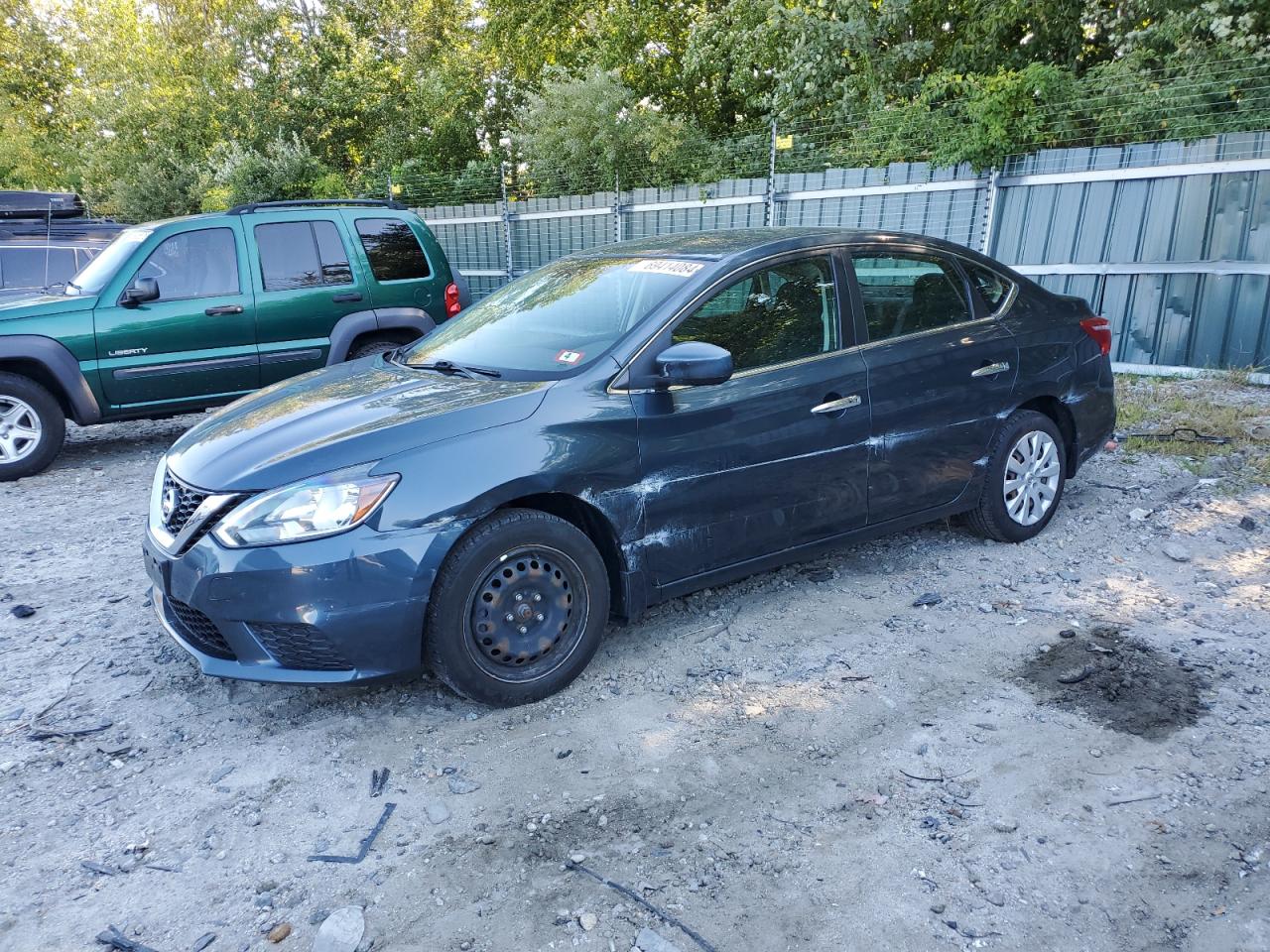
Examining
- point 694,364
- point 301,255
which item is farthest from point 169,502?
point 301,255

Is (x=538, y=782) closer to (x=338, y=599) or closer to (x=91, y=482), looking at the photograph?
(x=338, y=599)

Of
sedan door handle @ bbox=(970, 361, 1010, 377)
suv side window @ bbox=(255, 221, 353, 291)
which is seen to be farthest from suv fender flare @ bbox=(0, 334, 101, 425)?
sedan door handle @ bbox=(970, 361, 1010, 377)

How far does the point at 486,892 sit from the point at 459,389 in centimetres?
190

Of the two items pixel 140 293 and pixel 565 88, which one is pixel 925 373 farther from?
pixel 565 88

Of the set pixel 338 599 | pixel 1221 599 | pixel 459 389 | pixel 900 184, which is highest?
pixel 900 184

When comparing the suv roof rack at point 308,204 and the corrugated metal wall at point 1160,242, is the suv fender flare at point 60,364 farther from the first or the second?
the corrugated metal wall at point 1160,242

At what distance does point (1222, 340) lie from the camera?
8625 mm

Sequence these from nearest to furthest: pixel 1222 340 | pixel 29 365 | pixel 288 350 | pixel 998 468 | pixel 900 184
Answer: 1. pixel 998 468
2. pixel 29 365
3. pixel 288 350
4. pixel 1222 340
5. pixel 900 184

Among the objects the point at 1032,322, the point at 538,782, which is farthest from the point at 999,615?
the point at 538,782

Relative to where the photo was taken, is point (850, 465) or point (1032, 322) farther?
point (1032, 322)

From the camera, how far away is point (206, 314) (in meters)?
7.39

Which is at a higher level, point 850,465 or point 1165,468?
point 850,465

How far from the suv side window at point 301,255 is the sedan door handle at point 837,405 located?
17.1ft

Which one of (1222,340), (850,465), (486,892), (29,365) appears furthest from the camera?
(1222,340)
